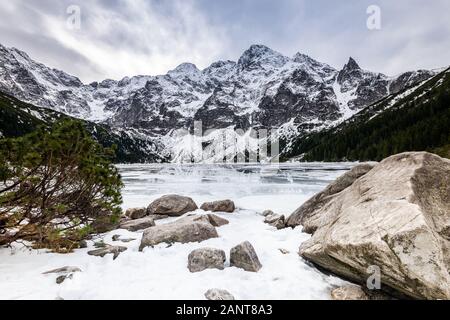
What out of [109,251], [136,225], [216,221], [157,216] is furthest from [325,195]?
[109,251]

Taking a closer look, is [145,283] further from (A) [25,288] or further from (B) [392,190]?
(B) [392,190]

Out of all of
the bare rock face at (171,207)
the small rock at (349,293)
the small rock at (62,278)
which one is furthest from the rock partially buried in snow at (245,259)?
the bare rock face at (171,207)

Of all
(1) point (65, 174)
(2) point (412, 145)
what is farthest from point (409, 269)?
(2) point (412, 145)

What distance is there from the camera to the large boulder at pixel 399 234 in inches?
212

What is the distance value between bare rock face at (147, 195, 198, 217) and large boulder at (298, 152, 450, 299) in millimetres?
9249

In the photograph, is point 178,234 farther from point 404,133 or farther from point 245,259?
point 404,133

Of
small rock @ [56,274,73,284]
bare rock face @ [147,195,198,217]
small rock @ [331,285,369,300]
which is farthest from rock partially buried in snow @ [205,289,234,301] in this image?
bare rock face @ [147,195,198,217]

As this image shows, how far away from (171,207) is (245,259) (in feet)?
30.4

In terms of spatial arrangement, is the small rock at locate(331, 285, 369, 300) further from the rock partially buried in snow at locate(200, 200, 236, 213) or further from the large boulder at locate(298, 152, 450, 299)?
the rock partially buried in snow at locate(200, 200, 236, 213)

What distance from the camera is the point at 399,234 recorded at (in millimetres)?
5590

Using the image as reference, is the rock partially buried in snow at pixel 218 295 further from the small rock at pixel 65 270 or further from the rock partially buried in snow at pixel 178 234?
the rock partially buried in snow at pixel 178 234

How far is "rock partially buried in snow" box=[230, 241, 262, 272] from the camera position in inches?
298

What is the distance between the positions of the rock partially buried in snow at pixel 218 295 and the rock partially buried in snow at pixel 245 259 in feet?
5.18

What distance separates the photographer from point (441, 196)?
694 centimetres
